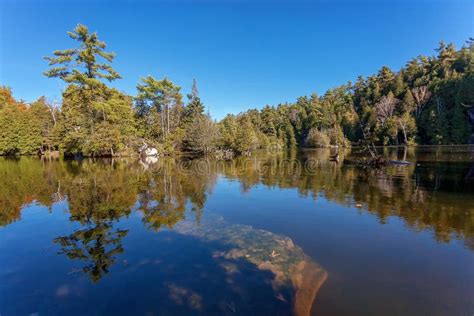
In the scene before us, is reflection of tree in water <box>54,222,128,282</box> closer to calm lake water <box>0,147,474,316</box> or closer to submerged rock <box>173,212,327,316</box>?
calm lake water <box>0,147,474,316</box>

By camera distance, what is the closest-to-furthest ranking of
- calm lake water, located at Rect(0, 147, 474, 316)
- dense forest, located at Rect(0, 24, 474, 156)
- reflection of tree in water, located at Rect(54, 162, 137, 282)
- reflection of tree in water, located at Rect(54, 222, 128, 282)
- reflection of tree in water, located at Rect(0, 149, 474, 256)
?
calm lake water, located at Rect(0, 147, 474, 316) < reflection of tree in water, located at Rect(54, 222, 128, 282) < reflection of tree in water, located at Rect(54, 162, 137, 282) < reflection of tree in water, located at Rect(0, 149, 474, 256) < dense forest, located at Rect(0, 24, 474, 156)

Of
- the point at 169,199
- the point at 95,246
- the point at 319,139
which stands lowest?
the point at 95,246

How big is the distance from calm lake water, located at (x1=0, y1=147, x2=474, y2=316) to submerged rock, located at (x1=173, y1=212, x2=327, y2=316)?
1.0 inches

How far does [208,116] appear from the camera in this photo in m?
47.5

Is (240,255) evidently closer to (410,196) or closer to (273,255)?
(273,255)

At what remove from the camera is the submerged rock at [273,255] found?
14.7 feet

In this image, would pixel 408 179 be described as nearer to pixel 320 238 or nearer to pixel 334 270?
pixel 320 238

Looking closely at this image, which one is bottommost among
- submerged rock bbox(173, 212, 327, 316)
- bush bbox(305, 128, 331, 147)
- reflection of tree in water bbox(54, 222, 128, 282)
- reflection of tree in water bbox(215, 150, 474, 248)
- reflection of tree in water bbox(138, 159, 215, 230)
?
reflection of tree in water bbox(54, 222, 128, 282)

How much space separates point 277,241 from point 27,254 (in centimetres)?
602

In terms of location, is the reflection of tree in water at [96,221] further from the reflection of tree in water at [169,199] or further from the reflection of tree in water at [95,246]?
the reflection of tree in water at [169,199]

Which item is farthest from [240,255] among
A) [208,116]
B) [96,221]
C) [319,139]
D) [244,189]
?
[319,139]

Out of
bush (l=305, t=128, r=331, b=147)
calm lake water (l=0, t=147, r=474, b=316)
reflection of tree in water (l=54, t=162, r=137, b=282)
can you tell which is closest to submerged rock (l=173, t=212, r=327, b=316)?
calm lake water (l=0, t=147, r=474, b=316)

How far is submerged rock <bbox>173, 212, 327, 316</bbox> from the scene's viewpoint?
4480 mm

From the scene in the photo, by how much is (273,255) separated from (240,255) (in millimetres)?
737
